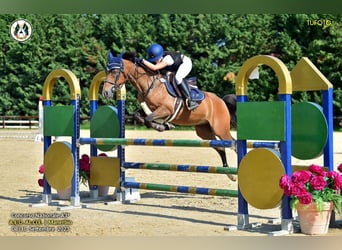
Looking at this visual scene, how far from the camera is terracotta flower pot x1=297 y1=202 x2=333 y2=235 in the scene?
3.13 meters

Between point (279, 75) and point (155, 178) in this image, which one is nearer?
point (279, 75)

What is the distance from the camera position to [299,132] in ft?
11.5

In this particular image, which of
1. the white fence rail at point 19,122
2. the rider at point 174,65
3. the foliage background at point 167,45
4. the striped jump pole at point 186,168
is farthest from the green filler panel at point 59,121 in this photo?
the white fence rail at point 19,122

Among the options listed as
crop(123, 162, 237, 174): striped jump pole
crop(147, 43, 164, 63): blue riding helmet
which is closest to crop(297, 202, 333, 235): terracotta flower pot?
crop(123, 162, 237, 174): striped jump pole

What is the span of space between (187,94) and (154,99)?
286 mm

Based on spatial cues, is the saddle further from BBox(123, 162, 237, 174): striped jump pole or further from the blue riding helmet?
BBox(123, 162, 237, 174): striped jump pole

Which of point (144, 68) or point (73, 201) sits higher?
point (144, 68)

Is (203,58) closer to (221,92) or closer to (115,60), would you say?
(221,92)

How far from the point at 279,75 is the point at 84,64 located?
14787 mm

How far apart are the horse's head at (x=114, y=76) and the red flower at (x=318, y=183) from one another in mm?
1812

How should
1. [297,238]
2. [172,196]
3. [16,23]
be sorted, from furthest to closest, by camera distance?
1. [16,23]
2. [172,196]
3. [297,238]

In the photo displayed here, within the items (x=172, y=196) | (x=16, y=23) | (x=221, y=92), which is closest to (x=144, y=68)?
(x=172, y=196)

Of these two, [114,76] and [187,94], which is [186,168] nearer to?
[187,94]

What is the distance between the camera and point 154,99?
181 inches
